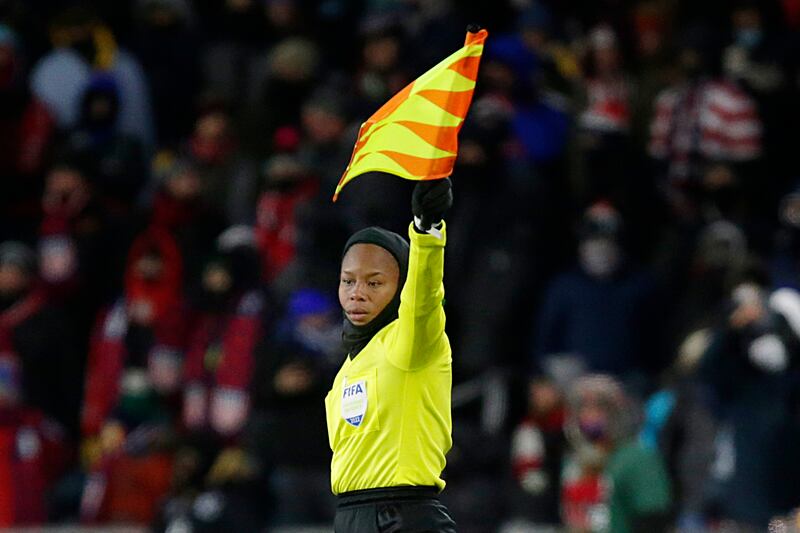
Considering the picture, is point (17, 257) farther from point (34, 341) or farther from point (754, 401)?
point (754, 401)

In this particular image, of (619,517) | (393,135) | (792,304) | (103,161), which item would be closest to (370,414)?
(393,135)

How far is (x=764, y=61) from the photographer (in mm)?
12617

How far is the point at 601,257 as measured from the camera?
1181 centimetres

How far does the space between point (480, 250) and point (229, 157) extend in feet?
7.44

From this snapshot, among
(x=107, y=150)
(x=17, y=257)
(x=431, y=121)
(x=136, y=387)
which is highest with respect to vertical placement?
(x=107, y=150)

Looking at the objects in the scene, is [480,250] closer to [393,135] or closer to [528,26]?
[528,26]

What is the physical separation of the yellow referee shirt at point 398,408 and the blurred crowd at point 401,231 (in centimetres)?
389

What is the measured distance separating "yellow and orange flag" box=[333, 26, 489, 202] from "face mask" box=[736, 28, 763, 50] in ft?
22.8

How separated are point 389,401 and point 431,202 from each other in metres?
0.69

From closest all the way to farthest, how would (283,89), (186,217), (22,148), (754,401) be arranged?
(754,401) < (186,217) < (283,89) < (22,148)

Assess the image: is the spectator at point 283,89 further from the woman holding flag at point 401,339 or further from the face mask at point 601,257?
the woman holding flag at point 401,339

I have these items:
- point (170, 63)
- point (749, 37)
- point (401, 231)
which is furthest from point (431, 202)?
point (170, 63)

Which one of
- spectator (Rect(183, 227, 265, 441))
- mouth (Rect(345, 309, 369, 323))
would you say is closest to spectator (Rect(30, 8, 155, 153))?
spectator (Rect(183, 227, 265, 441))

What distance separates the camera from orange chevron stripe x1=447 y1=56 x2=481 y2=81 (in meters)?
6.02
